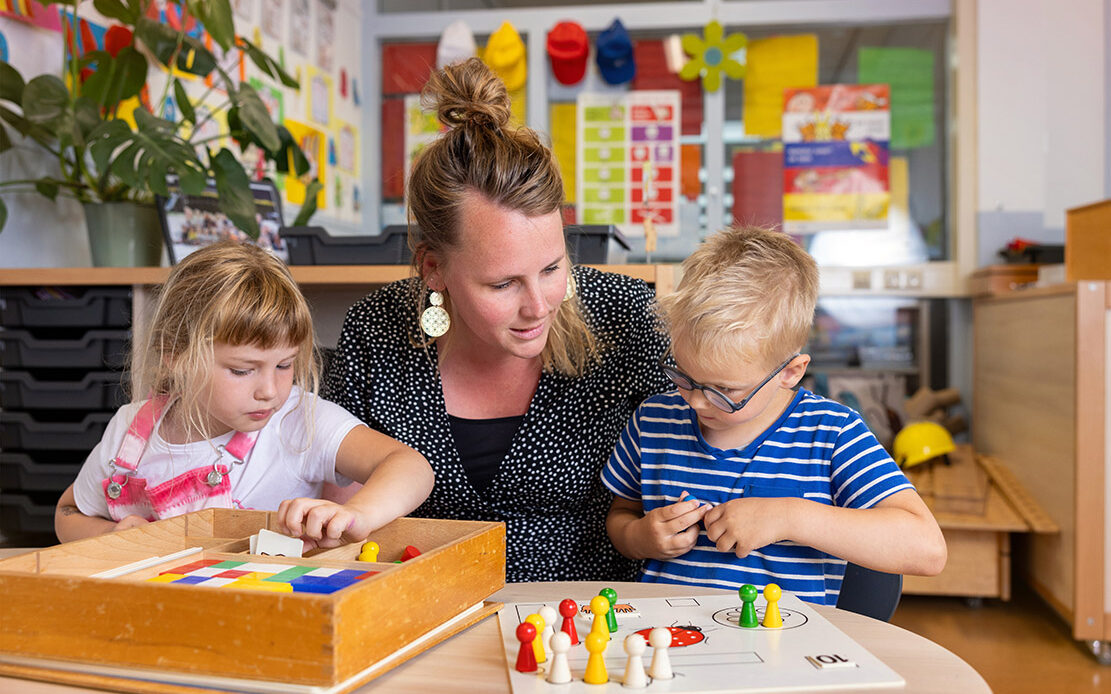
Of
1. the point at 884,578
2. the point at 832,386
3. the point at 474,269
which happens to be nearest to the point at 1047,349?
the point at 832,386

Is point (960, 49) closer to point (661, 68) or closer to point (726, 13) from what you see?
point (726, 13)

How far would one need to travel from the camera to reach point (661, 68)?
329cm

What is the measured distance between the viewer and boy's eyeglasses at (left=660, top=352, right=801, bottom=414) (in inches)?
38.0

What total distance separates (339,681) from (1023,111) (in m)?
3.09

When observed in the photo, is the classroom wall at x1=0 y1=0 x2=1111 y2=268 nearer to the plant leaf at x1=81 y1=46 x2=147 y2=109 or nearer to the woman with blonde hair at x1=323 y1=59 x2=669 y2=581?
the plant leaf at x1=81 y1=46 x2=147 y2=109

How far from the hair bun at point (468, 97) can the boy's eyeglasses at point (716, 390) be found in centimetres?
37

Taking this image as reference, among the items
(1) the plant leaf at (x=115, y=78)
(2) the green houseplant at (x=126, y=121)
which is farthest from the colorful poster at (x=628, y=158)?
(1) the plant leaf at (x=115, y=78)

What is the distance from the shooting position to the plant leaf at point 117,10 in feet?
5.87

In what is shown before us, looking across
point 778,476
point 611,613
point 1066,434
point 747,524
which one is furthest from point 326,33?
point 611,613

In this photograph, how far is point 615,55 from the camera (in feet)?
10.6

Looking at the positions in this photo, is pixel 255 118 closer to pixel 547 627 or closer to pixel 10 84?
pixel 10 84

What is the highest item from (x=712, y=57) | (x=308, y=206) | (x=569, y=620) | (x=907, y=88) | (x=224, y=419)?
(x=712, y=57)

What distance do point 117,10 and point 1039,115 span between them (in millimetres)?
2661

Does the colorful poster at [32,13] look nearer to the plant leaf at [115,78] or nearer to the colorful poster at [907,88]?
the plant leaf at [115,78]
